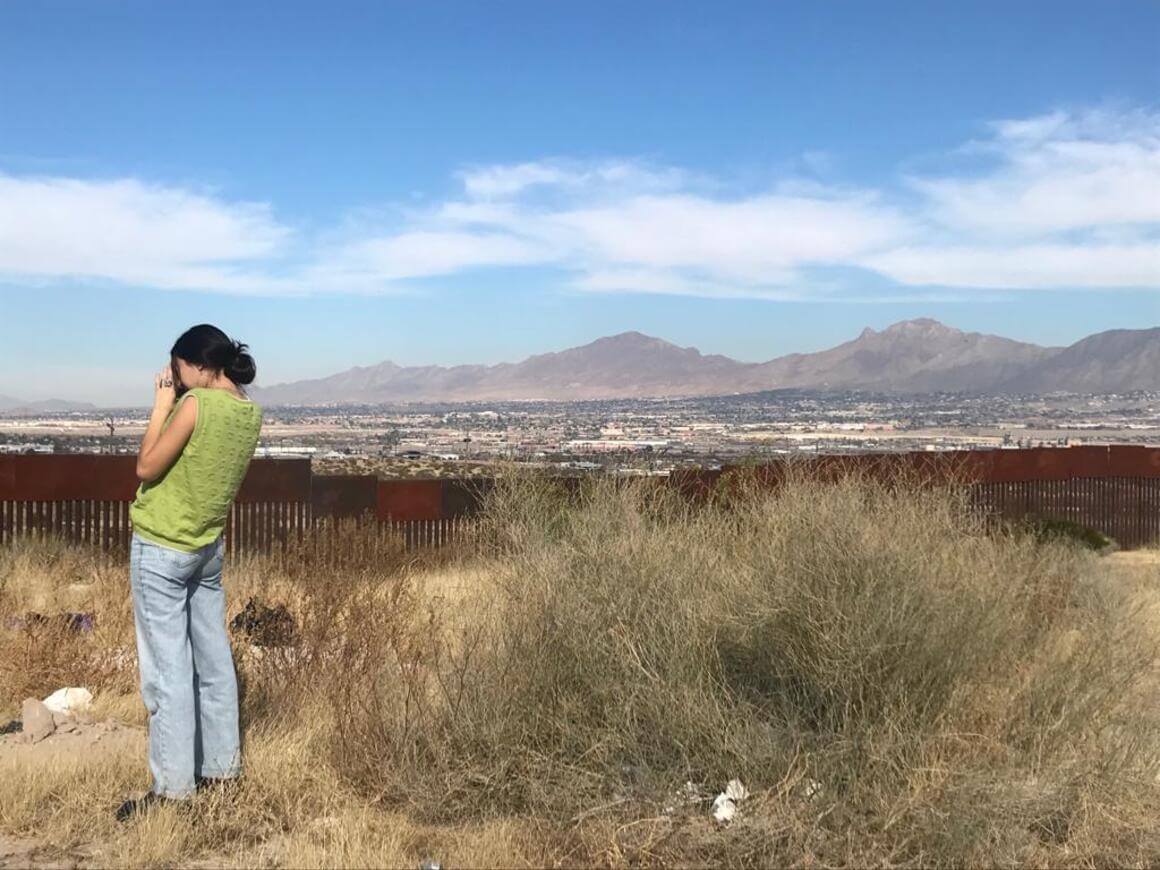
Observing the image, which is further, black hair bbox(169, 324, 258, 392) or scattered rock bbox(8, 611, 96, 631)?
scattered rock bbox(8, 611, 96, 631)

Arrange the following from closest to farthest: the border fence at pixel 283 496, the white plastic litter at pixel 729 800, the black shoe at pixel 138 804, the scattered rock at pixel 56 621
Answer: the white plastic litter at pixel 729 800, the black shoe at pixel 138 804, the scattered rock at pixel 56 621, the border fence at pixel 283 496

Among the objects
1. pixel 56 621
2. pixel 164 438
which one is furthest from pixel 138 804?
pixel 56 621

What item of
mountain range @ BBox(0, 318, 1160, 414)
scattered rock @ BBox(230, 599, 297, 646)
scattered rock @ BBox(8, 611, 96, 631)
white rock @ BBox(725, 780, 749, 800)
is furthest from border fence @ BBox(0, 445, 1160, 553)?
mountain range @ BBox(0, 318, 1160, 414)

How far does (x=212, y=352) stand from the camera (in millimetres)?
5527

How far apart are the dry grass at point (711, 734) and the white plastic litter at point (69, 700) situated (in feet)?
3.99

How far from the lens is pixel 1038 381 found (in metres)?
120

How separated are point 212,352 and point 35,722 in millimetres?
2514

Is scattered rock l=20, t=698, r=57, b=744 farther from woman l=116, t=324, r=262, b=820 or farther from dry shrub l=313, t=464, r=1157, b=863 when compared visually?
dry shrub l=313, t=464, r=1157, b=863

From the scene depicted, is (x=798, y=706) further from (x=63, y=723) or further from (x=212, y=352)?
(x=63, y=723)

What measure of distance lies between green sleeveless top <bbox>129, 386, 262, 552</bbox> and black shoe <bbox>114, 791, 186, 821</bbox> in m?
1.06

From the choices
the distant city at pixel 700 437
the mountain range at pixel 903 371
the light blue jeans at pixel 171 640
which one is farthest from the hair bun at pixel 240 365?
the mountain range at pixel 903 371

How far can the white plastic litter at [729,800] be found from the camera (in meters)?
4.99

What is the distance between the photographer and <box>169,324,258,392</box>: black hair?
5508 millimetres

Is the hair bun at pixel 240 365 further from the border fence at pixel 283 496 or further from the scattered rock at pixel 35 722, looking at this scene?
the border fence at pixel 283 496
